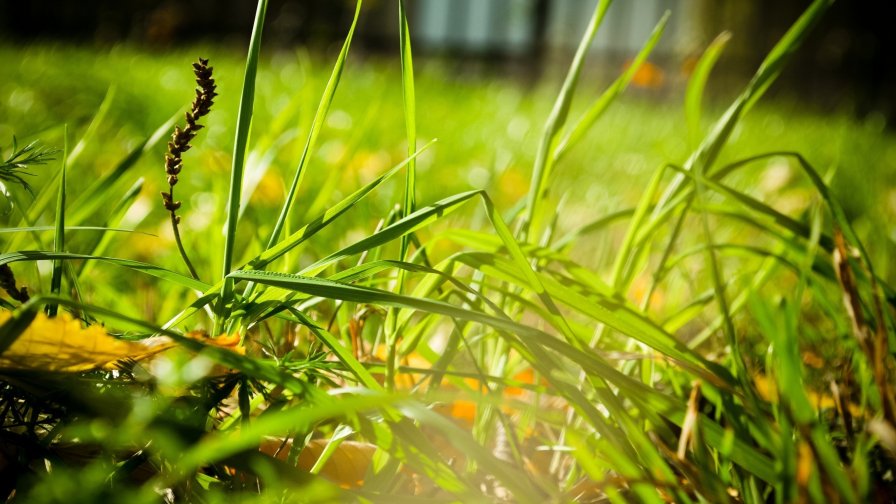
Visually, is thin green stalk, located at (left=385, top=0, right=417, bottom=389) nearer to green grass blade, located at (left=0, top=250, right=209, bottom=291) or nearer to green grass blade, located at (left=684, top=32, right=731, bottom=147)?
green grass blade, located at (left=0, top=250, right=209, bottom=291)

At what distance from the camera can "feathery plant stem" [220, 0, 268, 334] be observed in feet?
1.47

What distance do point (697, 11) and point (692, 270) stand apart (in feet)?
24.3

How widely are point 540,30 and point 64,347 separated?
8.28 m

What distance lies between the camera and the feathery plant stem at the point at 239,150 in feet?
1.47

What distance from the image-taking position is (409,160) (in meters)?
0.48

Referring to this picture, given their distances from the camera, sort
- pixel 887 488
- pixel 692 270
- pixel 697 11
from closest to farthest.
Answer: pixel 887 488, pixel 692 270, pixel 697 11

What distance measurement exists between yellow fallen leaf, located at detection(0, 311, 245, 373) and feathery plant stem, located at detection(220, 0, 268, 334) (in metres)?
0.08

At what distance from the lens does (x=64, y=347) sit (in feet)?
1.14

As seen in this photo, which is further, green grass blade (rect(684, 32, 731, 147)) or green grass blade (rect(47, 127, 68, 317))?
green grass blade (rect(684, 32, 731, 147))

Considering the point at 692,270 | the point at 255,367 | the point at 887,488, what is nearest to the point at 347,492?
the point at 255,367

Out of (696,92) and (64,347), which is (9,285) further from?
(696,92)

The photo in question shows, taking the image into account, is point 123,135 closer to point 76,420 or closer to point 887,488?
point 76,420

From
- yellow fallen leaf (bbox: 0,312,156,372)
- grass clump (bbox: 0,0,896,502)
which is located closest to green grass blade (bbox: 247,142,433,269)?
grass clump (bbox: 0,0,896,502)

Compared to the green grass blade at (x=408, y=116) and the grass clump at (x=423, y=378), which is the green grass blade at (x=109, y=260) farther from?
the green grass blade at (x=408, y=116)
